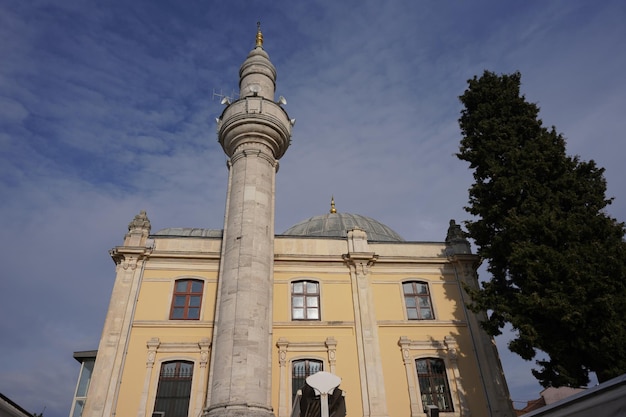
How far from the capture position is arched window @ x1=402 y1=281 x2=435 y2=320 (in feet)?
62.7

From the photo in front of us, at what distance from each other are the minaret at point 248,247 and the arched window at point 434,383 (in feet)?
20.7

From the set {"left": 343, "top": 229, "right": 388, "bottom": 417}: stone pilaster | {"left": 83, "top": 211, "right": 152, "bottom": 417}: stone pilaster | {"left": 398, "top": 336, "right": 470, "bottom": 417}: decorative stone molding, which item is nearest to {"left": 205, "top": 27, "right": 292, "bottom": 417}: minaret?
{"left": 83, "top": 211, "right": 152, "bottom": 417}: stone pilaster

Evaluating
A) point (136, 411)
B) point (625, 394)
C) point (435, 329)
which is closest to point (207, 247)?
point (136, 411)

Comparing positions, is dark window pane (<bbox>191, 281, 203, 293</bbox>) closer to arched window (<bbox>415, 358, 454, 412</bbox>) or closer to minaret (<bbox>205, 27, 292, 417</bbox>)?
minaret (<bbox>205, 27, 292, 417</bbox>)

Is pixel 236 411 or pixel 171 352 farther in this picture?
pixel 171 352

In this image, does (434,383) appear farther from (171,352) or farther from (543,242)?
(171,352)

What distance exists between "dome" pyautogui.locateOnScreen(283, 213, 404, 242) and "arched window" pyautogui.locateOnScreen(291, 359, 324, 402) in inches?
341

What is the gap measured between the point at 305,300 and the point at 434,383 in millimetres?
6132

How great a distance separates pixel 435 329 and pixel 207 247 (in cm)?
1054

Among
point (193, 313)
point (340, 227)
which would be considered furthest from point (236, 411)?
point (340, 227)

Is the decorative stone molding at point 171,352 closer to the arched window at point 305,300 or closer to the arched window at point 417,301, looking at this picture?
the arched window at point 305,300

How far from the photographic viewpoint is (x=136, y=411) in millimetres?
15695

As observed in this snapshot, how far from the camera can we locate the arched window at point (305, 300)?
18531mm

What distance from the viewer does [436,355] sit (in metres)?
18.0
